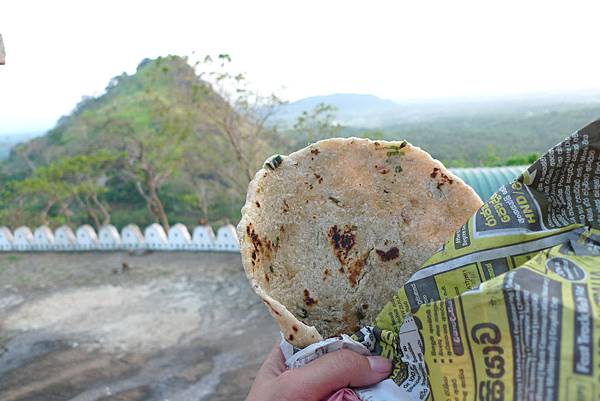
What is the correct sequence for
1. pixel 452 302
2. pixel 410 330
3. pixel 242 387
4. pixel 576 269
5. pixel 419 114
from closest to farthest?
A: pixel 576 269
pixel 452 302
pixel 410 330
pixel 242 387
pixel 419 114

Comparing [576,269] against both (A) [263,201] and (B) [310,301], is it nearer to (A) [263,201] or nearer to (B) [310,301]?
(B) [310,301]

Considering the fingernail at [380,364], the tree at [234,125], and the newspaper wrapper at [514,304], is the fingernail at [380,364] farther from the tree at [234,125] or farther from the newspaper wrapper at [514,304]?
the tree at [234,125]

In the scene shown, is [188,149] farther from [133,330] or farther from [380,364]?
[380,364]

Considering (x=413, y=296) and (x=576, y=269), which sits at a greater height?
(x=576, y=269)

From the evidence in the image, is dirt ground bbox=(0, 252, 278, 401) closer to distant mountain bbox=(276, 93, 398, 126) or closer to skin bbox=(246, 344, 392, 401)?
skin bbox=(246, 344, 392, 401)

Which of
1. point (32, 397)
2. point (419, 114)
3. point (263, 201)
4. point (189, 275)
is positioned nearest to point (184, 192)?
point (189, 275)

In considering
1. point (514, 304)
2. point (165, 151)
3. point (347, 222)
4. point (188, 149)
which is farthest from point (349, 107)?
point (514, 304)
